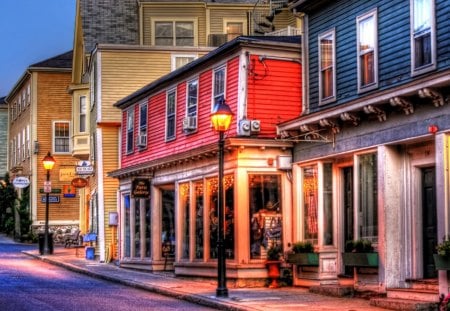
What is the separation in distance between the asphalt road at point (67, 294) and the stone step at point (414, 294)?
3835mm

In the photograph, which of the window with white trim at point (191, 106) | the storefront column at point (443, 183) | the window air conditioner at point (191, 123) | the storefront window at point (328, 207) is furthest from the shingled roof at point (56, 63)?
the storefront column at point (443, 183)

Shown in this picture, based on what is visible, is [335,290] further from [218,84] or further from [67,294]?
[218,84]

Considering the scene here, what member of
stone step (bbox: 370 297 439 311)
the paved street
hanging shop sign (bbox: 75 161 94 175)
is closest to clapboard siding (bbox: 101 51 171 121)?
hanging shop sign (bbox: 75 161 94 175)

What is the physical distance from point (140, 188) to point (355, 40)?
37.6ft

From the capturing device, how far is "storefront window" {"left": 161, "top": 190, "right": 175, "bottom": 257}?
2983cm

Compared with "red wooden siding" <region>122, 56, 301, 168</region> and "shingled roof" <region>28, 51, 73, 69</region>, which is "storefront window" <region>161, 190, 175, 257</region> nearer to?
"red wooden siding" <region>122, 56, 301, 168</region>

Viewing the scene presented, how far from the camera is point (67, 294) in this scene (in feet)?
73.2

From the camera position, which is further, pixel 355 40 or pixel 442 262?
pixel 355 40

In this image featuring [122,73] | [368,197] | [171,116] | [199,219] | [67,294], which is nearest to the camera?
[368,197]

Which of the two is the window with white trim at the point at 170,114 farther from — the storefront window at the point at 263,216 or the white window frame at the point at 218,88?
the storefront window at the point at 263,216

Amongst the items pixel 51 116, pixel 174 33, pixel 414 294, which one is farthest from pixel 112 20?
pixel 414 294

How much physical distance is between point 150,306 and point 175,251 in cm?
927

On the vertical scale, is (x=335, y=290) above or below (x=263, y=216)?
below

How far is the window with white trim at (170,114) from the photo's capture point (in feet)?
95.7
